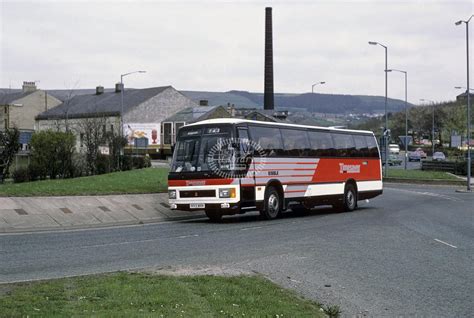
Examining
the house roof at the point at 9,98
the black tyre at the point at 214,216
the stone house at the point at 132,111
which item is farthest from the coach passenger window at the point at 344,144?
the house roof at the point at 9,98

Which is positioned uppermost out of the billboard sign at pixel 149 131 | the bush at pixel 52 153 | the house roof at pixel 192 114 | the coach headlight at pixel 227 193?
the house roof at pixel 192 114

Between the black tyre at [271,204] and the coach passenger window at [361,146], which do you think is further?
the coach passenger window at [361,146]

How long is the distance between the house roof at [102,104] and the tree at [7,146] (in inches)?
1735

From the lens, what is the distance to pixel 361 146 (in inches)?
1145

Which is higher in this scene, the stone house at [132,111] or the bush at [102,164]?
the stone house at [132,111]

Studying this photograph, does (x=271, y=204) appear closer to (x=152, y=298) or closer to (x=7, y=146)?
(x=152, y=298)

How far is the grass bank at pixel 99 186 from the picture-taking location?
23.6 metres

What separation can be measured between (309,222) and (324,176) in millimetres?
4134

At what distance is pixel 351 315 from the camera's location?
28.5 feet

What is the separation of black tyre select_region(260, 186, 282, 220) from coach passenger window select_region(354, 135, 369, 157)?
6598mm

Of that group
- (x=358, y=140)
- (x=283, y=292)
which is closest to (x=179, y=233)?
(x=283, y=292)

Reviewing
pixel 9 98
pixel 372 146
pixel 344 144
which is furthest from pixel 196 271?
pixel 9 98

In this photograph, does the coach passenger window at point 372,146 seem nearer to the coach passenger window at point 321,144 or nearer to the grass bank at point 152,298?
the coach passenger window at point 321,144

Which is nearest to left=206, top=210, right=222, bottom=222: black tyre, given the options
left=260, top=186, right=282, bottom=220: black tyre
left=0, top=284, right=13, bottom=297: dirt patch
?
left=260, top=186, right=282, bottom=220: black tyre
